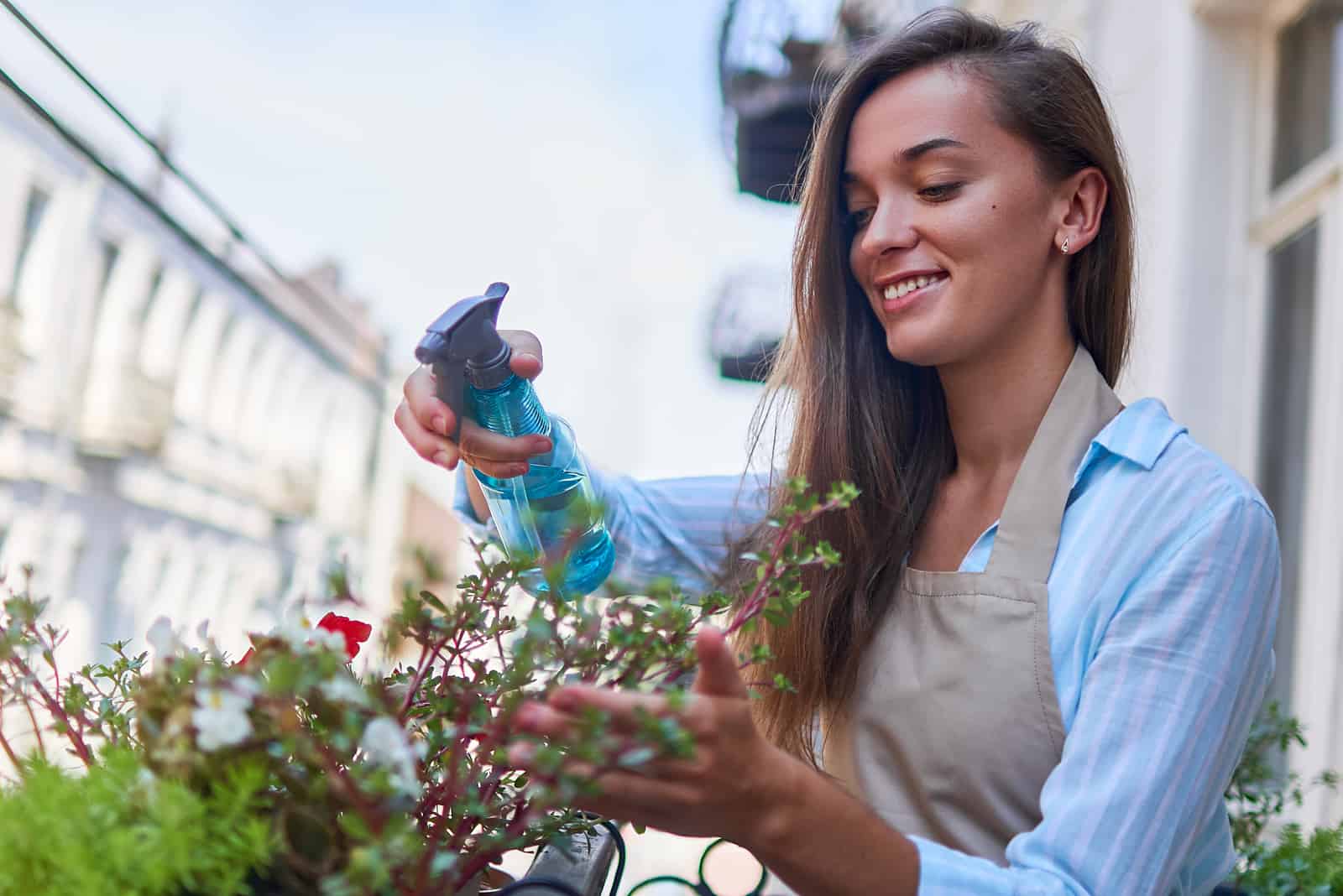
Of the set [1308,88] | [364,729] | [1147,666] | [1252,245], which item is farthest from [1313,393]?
[364,729]

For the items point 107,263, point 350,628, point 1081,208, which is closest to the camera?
point 350,628

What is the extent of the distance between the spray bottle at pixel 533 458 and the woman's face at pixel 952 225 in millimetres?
395

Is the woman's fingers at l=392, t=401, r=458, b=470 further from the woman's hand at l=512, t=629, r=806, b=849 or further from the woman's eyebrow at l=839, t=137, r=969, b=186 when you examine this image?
the woman's eyebrow at l=839, t=137, r=969, b=186

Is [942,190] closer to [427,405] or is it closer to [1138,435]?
[1138,435]

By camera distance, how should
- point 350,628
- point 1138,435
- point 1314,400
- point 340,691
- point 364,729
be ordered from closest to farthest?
point 340,691 → point 364,729 → point 350,628 → point 1138,435 → point 1314,400

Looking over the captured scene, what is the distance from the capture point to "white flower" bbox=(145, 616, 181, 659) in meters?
0.64

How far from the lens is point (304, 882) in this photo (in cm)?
65

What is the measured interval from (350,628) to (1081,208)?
100 cm

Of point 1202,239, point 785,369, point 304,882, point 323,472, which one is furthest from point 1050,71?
point 323,472

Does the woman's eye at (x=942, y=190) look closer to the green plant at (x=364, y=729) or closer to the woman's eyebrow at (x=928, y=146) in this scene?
the woman's eyebrow at (x=928, y=146)

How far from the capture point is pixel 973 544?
1.33 m

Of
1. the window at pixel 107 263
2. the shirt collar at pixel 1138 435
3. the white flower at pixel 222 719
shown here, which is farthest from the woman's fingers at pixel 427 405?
the window at pixel 107 263

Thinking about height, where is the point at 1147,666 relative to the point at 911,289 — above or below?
below

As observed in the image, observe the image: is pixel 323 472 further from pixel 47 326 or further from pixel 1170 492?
pixel 1170 492
